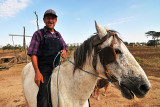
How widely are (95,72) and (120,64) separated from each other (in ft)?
1.32

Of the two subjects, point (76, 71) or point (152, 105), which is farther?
point (152, 105)

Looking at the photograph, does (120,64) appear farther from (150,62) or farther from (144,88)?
(150,62)

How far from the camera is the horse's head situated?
1.28 meters

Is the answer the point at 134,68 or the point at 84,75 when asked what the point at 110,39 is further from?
the point at 84,75

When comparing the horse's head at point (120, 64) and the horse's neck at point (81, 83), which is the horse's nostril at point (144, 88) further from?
the horse's neck at point (81, 83)

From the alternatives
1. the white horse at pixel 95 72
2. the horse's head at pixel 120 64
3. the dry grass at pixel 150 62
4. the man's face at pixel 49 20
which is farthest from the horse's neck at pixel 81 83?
the dry grass at pixel 150 62

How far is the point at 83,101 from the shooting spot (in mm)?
1713

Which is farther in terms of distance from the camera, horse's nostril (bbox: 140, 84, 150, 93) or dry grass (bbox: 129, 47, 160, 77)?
dry grass (bbox: 129, 47, 160, 77)

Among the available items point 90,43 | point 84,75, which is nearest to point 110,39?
point 90,43

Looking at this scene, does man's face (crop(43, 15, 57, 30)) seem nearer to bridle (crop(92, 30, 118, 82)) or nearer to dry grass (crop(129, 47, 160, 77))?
bridle (crop(92, 30, 118, 82))

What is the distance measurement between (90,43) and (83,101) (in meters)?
0.96

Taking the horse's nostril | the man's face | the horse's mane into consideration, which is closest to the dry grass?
the horse's nostril

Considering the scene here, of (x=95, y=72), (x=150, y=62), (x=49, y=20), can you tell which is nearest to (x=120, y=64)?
(x=95, y=72)

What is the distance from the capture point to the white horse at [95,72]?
129 cm
